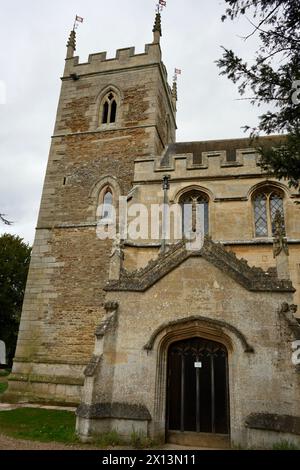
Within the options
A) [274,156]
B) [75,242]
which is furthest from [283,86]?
[75,242]

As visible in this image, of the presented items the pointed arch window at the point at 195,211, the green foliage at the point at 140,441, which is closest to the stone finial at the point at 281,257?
the green foliage at the point at 140,441

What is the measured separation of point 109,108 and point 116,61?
2.90 meters

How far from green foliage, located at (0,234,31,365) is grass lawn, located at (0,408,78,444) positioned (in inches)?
861

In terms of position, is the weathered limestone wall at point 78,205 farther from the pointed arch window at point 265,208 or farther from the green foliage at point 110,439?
the green foliage at point 110,439

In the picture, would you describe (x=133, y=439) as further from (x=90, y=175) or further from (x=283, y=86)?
(x=90, y=175)

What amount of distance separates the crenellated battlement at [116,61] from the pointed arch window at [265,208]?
972 cm

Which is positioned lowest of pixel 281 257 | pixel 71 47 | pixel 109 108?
pixel 281 257

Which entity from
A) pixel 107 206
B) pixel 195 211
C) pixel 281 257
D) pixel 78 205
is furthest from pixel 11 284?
pixel 281 257

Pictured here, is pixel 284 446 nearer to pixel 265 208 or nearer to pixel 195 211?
pixel 265 208

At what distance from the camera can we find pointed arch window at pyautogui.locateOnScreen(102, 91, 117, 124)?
18.7m

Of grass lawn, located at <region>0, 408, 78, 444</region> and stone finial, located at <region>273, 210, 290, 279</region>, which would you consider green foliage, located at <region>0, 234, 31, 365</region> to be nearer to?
grass lawn, located at <region>0, 408, 78, 444</region>

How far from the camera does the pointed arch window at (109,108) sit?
18.7 metres

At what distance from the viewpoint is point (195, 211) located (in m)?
14.2

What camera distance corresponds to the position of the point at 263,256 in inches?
500
